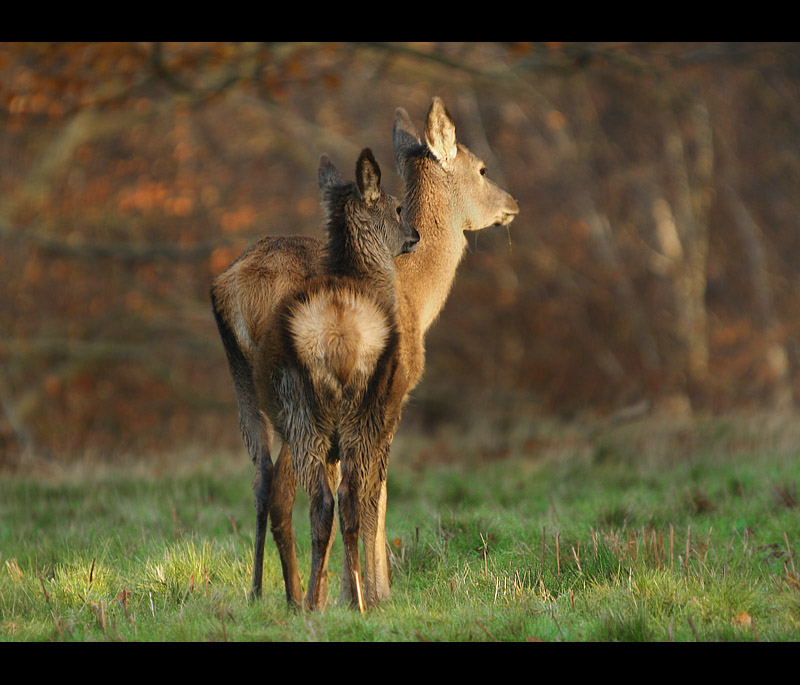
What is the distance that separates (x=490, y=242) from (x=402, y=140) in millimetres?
9766

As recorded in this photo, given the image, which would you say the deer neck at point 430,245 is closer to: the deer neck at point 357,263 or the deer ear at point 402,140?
the deer ear at point 402,140

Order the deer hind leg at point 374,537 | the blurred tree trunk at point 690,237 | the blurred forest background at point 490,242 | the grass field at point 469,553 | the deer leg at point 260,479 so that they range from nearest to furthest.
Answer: the grass field at point 469,553 → the deer hind leg at point 374,537 → the deer leg at point 260,479 → the blurred forest background at point 490,242 → the blurred tree trunk at point 690,237

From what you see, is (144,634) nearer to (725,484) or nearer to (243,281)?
(243,281)

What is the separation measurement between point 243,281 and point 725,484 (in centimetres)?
454

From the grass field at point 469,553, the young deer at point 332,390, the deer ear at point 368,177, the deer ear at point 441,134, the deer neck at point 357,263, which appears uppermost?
the deer ear at point 441,134

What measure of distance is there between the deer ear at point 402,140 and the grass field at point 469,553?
100 inches

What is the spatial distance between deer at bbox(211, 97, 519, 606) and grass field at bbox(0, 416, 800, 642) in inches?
12.8

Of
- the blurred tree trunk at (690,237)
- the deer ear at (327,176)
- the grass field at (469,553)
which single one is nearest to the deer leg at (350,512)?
the grass field at (469,553)

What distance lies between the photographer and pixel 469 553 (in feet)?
19.7

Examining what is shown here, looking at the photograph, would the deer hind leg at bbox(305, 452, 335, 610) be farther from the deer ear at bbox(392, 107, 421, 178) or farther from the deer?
the deer ear at bbox(392, 107, 421, 178)

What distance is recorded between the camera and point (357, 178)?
5461mm

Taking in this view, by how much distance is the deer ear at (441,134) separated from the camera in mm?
6667

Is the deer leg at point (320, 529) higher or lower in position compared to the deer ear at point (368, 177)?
lower

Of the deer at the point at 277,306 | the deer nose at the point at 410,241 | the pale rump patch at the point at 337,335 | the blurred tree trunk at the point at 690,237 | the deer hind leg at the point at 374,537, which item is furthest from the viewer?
the blurred tree trunk at the point at 690,237
